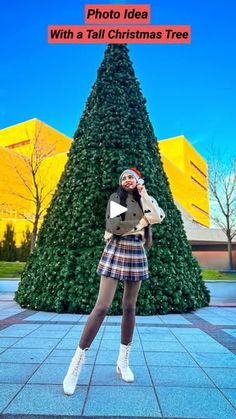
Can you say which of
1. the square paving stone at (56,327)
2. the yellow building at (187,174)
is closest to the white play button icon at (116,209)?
the square paving stone at (56,327)

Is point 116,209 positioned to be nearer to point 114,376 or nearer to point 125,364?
point 125,364

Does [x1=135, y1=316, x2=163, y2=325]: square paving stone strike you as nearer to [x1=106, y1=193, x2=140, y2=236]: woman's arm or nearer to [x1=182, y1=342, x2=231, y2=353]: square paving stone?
[x1=182, y1=342, x2=231, y2=353]: square paving stone

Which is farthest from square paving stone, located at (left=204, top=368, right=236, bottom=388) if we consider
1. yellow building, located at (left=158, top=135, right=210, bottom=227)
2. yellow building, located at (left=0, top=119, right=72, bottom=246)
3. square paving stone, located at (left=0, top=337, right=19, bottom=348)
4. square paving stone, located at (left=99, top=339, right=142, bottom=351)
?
yellow building, located at (left=158, top=135, right=210, bottom=227)

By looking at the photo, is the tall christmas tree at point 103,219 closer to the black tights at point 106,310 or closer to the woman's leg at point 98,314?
the black tights at point 106,310

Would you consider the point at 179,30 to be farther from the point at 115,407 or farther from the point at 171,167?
the point at 171,167

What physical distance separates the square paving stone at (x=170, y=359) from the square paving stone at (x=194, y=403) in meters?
0.68

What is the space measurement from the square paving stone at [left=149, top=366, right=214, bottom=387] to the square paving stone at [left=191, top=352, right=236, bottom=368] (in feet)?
0.81

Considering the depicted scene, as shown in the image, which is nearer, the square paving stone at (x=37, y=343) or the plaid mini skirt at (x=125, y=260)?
the plaid mini skirt at (x=125, y=260)

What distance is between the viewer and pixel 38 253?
686cm

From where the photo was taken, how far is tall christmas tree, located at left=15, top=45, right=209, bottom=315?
6117 millimetres

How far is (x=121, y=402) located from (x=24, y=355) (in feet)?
5.04

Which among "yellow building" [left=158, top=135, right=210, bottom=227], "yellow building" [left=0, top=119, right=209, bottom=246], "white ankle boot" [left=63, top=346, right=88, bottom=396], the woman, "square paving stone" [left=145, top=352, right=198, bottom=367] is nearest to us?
"white ankle boot" [left=63, top=346, right=88, bottom=396]

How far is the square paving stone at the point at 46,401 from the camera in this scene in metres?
2.12

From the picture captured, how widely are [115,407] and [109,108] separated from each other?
A: 574 centimetres
